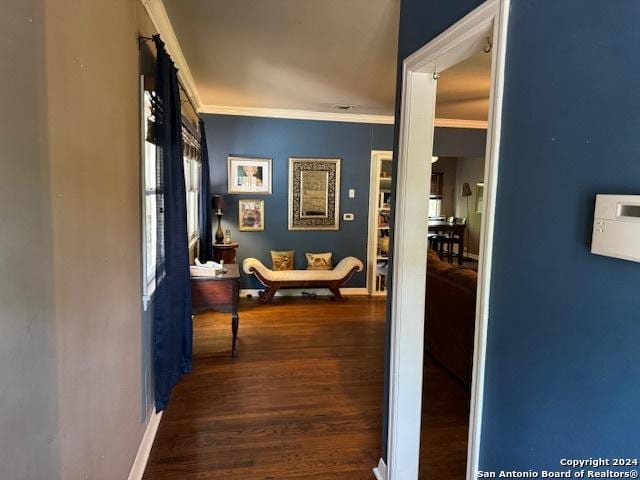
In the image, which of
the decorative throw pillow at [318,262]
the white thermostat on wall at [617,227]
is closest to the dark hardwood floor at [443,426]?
the white thermostat on wall at [617,227]

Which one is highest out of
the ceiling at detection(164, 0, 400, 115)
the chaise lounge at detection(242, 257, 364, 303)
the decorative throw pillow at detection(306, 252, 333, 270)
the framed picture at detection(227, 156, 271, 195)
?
the ceiling at detection(164, 0, 400, 115)

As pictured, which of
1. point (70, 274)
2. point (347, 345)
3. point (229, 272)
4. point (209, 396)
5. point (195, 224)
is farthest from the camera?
point (195, 224)

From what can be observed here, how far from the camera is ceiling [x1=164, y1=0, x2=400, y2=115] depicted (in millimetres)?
2461

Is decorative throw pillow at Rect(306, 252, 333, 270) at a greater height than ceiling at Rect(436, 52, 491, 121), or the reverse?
ceiling at Rect(436, 52, 491, 121)

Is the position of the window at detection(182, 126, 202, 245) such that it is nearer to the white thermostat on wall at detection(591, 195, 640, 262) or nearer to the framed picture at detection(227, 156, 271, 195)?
the framed picture at detection(227, 156, 271, 195)

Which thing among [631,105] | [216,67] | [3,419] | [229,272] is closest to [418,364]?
[631,105]

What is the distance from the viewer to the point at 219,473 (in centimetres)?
216

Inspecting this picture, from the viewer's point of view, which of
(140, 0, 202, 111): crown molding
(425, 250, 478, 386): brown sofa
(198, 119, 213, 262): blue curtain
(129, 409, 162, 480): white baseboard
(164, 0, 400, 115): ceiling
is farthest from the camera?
(198, 119, 213, 262): blue curtain

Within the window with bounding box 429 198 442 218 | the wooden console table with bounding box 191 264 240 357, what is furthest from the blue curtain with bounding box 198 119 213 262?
the window with bounding box 429 198 442 218

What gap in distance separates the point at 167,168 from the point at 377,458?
1998 mm

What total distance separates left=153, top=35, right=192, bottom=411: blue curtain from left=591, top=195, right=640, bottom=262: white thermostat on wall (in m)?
2.02

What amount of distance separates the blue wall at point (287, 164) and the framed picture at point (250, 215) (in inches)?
2.3

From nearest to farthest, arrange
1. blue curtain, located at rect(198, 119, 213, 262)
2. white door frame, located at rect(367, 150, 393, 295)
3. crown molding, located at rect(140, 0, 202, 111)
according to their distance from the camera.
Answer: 1. crown molding, located at rect(140, 0, 202, 111)
2. blue curtain, located at rect(198, 119, 213, 262)
3. white door frame, located at rect(367, 150, 393, 295)

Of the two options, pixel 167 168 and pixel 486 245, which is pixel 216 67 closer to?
pixel 167 168
